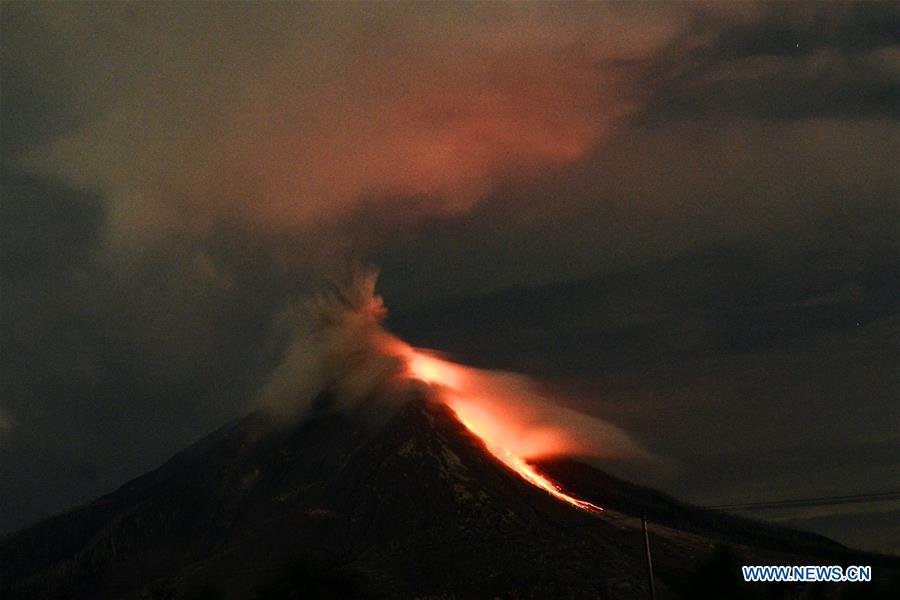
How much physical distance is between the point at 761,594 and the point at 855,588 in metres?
23.2

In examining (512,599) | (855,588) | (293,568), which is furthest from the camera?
(512,599)

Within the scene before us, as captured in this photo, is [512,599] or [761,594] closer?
[761,594]

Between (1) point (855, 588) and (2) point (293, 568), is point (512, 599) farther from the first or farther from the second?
(1) point (855, 588)

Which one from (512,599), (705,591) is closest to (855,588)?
(705,591)

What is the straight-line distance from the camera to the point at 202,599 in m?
146

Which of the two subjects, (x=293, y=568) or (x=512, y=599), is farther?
(x=512, y=599)

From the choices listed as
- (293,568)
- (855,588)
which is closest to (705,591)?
(855,588)

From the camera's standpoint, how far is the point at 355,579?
151 meters

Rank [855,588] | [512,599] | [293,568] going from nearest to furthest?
[855,588], [293,568], [512,599]

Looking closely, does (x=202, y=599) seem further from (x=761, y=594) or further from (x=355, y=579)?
(x=761, y=594)

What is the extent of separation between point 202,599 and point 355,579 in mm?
19917

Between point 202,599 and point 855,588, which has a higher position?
point 855,588

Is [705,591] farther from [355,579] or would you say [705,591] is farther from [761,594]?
[355,579]

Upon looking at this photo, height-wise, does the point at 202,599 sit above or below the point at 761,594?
below
